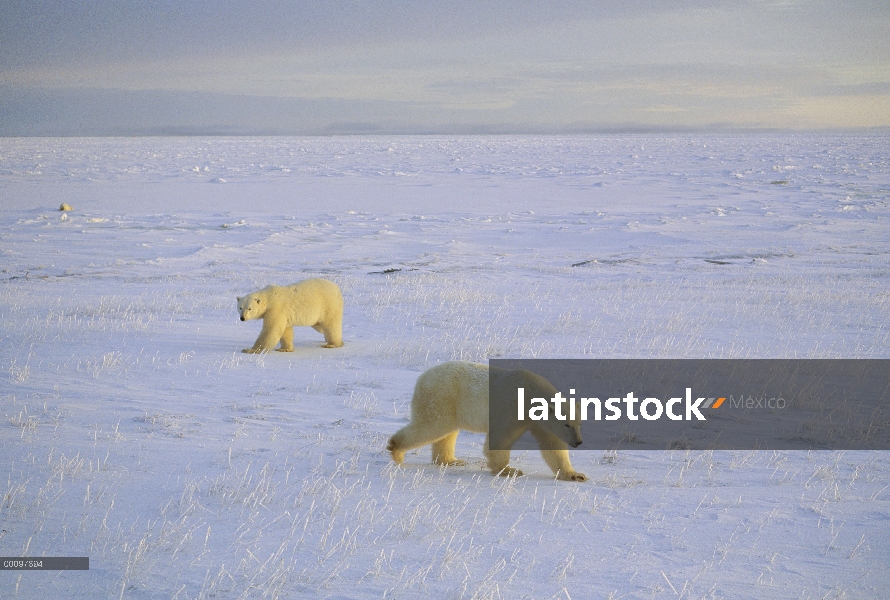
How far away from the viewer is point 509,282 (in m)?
20.2

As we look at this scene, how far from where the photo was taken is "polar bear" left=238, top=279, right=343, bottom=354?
10594 mm

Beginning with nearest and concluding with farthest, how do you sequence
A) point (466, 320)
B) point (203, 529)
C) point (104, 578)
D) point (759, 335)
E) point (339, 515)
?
point (104, 578)
point (203, 529)
point (339, 515)
point (759, 335)
point (466, 320)

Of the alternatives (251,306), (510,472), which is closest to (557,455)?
(510,472)

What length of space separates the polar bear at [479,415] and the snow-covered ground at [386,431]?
0.78 ft

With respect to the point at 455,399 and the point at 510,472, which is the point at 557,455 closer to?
the point at 510,472

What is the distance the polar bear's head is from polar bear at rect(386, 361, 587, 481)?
15.9 ft

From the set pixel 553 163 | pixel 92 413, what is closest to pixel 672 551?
pixel 92 413

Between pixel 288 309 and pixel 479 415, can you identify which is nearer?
pixel 479 415

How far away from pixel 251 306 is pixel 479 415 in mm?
5370

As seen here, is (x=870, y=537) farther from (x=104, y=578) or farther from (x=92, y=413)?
(x=92, y=413)

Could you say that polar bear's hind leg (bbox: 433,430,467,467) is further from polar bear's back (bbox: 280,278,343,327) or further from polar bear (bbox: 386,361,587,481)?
polar bear's back (bbox: 280,278,343,327)

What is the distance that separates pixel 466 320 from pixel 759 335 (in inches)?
198

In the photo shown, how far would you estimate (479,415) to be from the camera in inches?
237

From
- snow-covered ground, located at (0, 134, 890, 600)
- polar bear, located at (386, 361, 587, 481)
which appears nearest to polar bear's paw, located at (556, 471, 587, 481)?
polar bear, located at (386, 361, 587, 481)
